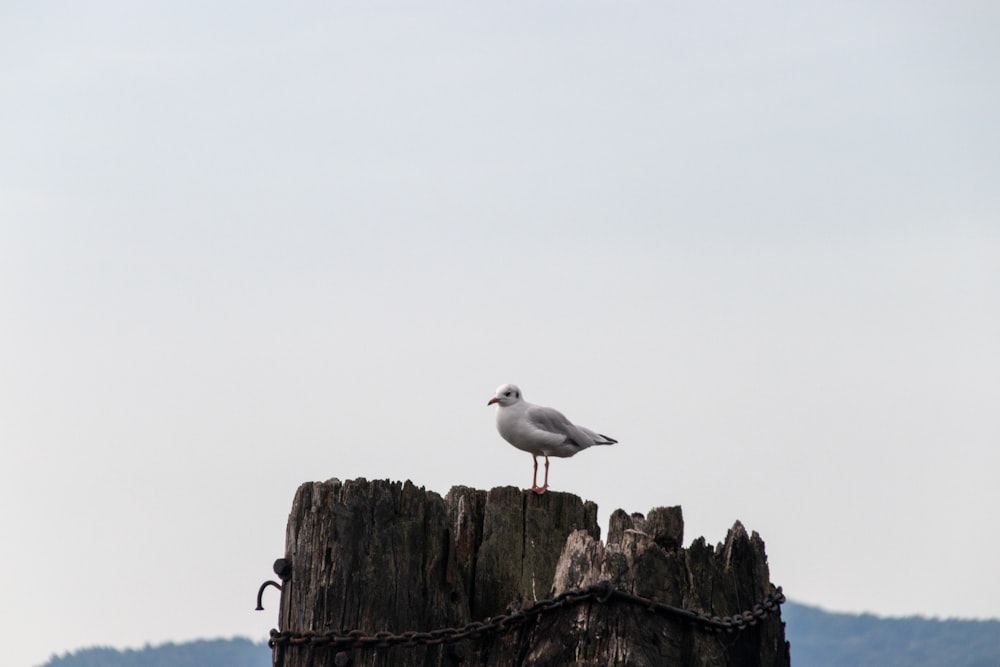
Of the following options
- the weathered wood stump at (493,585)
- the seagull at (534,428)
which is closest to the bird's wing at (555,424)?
the seagull at (534,428)

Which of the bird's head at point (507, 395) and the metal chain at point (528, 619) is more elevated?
the bird's head at point (507, 395)

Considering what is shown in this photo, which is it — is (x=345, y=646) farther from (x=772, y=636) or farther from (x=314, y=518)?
(x=772, y=636)

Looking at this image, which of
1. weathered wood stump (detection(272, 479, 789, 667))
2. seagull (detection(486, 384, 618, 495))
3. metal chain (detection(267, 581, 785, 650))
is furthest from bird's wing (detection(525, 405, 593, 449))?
metal chain (detection(267, 581, 785, 650))

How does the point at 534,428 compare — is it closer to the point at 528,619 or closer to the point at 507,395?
the point at 507,395

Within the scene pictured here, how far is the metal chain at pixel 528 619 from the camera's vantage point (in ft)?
23.5

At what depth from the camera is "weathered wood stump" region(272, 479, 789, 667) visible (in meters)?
7.20

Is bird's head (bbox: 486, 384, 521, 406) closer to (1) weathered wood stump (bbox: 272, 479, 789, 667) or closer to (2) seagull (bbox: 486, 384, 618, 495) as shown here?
(2) seagull (bbox: 486, 384, 618, 495)

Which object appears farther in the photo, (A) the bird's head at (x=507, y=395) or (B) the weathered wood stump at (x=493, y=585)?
(A) the bird's head at (x=507, y=395)

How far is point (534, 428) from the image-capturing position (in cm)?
1318

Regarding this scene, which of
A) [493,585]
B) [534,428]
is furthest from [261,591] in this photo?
[534,428]

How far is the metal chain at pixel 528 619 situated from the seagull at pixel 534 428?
547cm

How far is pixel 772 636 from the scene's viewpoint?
25.1ft

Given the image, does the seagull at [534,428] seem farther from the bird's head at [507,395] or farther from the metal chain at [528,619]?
the metal chain at [528,619]

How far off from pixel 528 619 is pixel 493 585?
0.79 m
